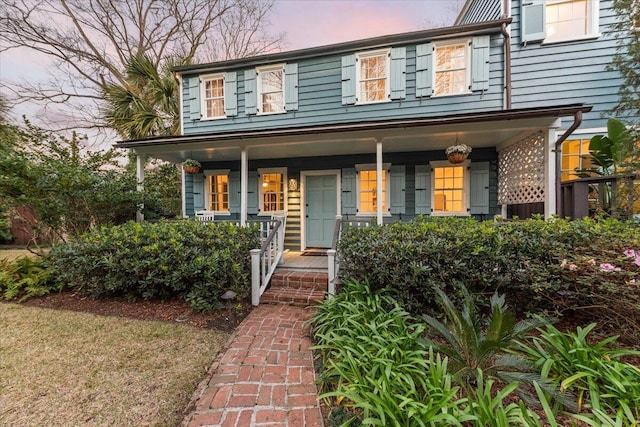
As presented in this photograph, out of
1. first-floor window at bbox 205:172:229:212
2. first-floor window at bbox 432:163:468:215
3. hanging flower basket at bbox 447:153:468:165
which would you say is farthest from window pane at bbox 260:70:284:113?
hanging flower basket at bbox 447:153:468:165

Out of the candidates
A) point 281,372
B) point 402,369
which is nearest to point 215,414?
point 281,372

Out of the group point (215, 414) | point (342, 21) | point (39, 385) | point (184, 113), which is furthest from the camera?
point (342, 21)

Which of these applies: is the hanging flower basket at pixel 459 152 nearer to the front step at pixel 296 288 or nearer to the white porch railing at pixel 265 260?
the front step at pixel 296 288

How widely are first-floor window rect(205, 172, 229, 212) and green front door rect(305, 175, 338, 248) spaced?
2463 millimetres

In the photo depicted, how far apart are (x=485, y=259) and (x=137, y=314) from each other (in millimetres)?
4848

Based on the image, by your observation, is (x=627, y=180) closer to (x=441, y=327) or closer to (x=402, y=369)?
(x=441, y=327)

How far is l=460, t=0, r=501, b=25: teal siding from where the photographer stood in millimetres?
6530

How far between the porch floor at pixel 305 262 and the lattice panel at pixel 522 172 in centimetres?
412

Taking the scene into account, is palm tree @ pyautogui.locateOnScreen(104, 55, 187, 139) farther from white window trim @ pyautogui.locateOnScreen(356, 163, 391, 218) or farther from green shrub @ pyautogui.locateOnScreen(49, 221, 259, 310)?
white window trim @ pyautogui.locateOnScreen(356, 163, 391, 218)

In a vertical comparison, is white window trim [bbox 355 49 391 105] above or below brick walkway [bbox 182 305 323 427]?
above

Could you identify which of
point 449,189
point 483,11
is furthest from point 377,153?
point 483,11

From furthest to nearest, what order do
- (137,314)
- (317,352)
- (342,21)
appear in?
(342,21) < (137,314) < (317,352)

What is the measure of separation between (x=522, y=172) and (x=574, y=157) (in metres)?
2.06

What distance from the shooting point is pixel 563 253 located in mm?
2883
